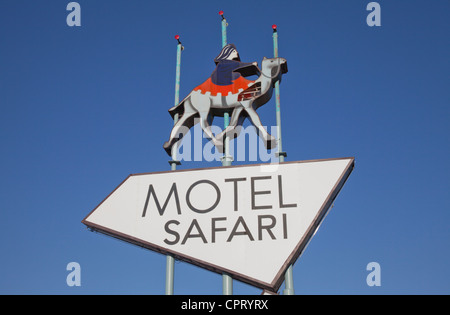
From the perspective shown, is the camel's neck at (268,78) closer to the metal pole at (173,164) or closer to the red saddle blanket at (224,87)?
the red saddle blanket at (224,87)

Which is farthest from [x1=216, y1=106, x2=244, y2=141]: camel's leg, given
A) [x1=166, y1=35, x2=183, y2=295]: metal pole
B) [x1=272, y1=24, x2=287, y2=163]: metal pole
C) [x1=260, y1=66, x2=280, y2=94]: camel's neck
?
[x1=166, y1=35, x2=183, y2=295]: metal pole

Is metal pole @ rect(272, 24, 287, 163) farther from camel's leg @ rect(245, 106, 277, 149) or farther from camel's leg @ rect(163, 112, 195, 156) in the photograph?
camel's leg @ rect(163, 112, 195, 156)

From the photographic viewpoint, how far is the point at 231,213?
10.8 metres

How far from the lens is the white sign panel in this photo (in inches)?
400

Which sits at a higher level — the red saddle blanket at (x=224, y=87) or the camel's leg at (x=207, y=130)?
the red saddle blanket at (x=224, y=87)

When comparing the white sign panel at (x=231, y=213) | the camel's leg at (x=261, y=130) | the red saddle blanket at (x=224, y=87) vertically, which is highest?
the red saddle blanket at (x=224, y=87)

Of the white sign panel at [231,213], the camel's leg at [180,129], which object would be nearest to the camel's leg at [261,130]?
the white sign panel at [231,213]

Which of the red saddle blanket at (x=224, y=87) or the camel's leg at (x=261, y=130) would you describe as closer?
the camel's leg at (x=261, y=130)

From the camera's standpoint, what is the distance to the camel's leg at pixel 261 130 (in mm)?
11500

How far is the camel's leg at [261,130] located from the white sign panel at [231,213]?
66 centimetres

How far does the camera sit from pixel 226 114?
12422mm
